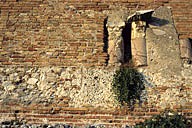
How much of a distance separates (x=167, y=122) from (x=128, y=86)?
1.03m

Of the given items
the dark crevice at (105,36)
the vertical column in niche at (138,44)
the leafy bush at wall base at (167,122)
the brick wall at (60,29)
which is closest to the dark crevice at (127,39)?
the vertical column in niche at (138,44)

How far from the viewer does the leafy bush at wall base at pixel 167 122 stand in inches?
213

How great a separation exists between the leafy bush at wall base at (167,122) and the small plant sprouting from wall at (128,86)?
1.98 ft

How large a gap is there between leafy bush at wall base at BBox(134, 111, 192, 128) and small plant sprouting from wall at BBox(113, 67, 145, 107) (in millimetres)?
604

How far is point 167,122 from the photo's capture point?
5453mm

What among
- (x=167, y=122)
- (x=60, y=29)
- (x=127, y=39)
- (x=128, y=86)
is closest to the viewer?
(x=167, y=122)

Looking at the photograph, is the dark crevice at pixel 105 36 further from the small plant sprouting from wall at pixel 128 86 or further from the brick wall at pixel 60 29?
the small plant sprouting from wall at pixel 128 86

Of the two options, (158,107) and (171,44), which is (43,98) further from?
(171,44)

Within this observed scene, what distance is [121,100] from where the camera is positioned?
239 inches

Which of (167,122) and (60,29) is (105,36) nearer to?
(60,29)

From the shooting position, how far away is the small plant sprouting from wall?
6082 millimetres

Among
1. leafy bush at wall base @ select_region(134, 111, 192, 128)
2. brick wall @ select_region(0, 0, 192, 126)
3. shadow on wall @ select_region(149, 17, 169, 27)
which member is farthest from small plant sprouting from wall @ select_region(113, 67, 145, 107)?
shadow on wall @ select_region(149, 17, 169, 27)

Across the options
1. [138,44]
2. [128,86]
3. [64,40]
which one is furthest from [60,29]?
[128,86]

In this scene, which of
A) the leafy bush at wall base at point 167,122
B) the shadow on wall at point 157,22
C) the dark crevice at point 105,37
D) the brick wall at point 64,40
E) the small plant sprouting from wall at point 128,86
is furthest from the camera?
the shadow on wall at point 157,22
